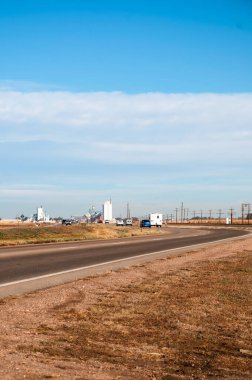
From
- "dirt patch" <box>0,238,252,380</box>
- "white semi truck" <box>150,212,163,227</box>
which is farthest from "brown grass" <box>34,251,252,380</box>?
"white semi truck" <box>150,212,163,227</box>

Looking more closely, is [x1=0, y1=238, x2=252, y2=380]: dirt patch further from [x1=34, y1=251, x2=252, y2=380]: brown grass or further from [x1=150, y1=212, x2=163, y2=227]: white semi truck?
[x1=150, y1=212, x2=163, y2=227]: white semi truck

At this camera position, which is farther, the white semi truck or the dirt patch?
the white semi truck

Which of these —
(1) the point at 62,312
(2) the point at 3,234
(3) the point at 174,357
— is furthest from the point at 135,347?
(2) the point at 3,234

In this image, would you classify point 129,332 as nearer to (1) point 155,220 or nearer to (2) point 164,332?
(2) point 164,332

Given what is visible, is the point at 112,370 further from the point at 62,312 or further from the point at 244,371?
the point at 62,312

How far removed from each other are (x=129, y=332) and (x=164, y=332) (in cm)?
51

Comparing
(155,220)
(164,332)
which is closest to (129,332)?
(164,332)

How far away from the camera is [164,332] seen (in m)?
7.62

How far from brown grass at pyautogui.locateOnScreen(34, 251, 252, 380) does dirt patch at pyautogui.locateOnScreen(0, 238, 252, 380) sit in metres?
0.01

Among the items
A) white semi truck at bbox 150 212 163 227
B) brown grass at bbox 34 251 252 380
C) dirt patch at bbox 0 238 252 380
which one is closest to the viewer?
dirt patch at bbox 0 238 252 380

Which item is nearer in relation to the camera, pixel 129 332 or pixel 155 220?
pixel 129 332

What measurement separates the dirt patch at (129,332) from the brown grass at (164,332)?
0.04ft

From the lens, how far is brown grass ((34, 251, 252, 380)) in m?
5.93

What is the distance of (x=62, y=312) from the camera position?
30.1 feet
